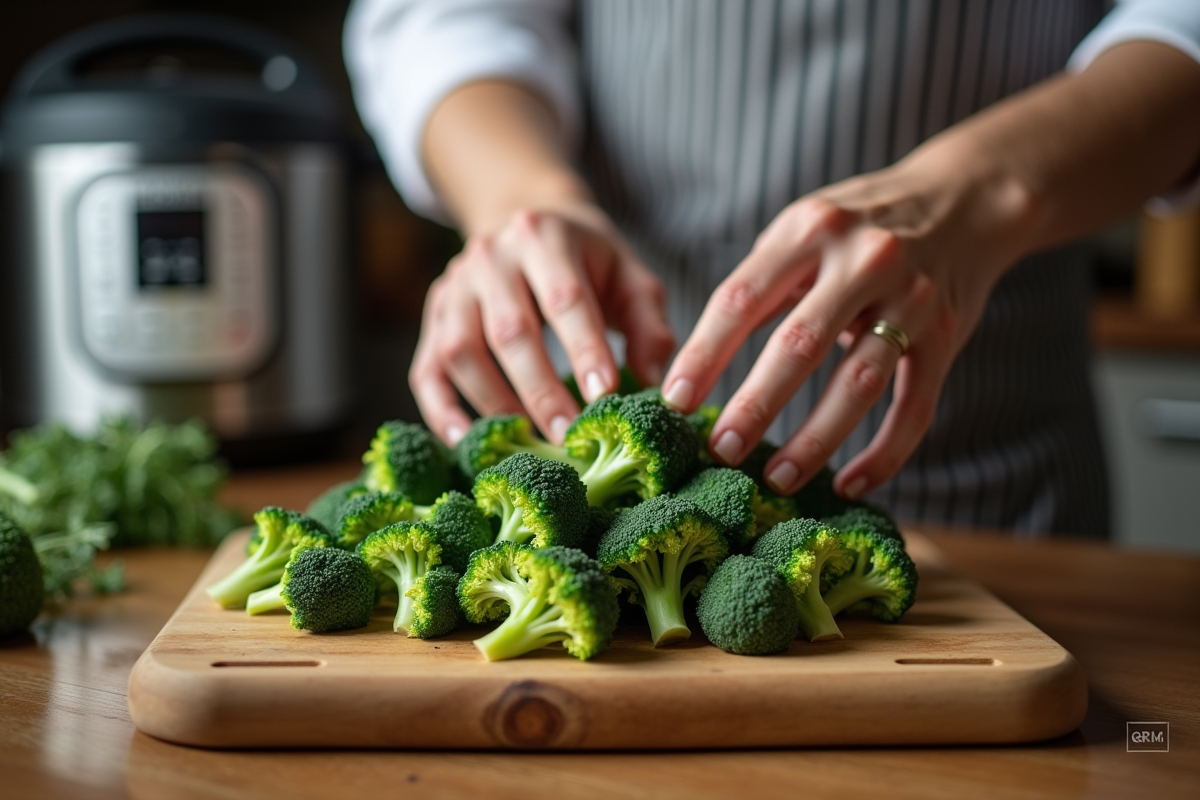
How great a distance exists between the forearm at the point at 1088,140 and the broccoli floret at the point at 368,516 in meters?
0.64

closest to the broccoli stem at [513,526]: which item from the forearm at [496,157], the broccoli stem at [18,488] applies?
the forearm at [496,157]

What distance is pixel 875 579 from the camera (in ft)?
3.11

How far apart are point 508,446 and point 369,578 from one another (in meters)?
0.21

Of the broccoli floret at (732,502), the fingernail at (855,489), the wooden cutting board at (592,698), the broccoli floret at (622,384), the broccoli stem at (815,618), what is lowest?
the wooden cutting board at (592,698)

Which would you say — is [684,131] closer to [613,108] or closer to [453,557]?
[613,108]

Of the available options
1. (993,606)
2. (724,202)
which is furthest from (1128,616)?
(724,202)

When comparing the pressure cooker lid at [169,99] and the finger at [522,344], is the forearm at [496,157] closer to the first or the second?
the finger at [522,344]

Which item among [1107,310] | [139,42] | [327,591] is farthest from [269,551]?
[1107,310]

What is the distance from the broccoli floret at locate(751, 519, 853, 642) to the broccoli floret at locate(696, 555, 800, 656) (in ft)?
0.07

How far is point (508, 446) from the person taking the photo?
1.08 metres

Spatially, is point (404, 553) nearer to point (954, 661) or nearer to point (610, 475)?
point (610, 475)

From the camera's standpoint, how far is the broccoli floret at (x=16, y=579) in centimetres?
100

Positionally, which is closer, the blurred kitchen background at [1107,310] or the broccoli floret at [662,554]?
the broccoli floret at [662,554]

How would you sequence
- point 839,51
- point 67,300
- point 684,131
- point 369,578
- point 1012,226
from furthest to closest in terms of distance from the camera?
point 67,300
point 684,131
point 839,51
point 1012,226
point 369,578
